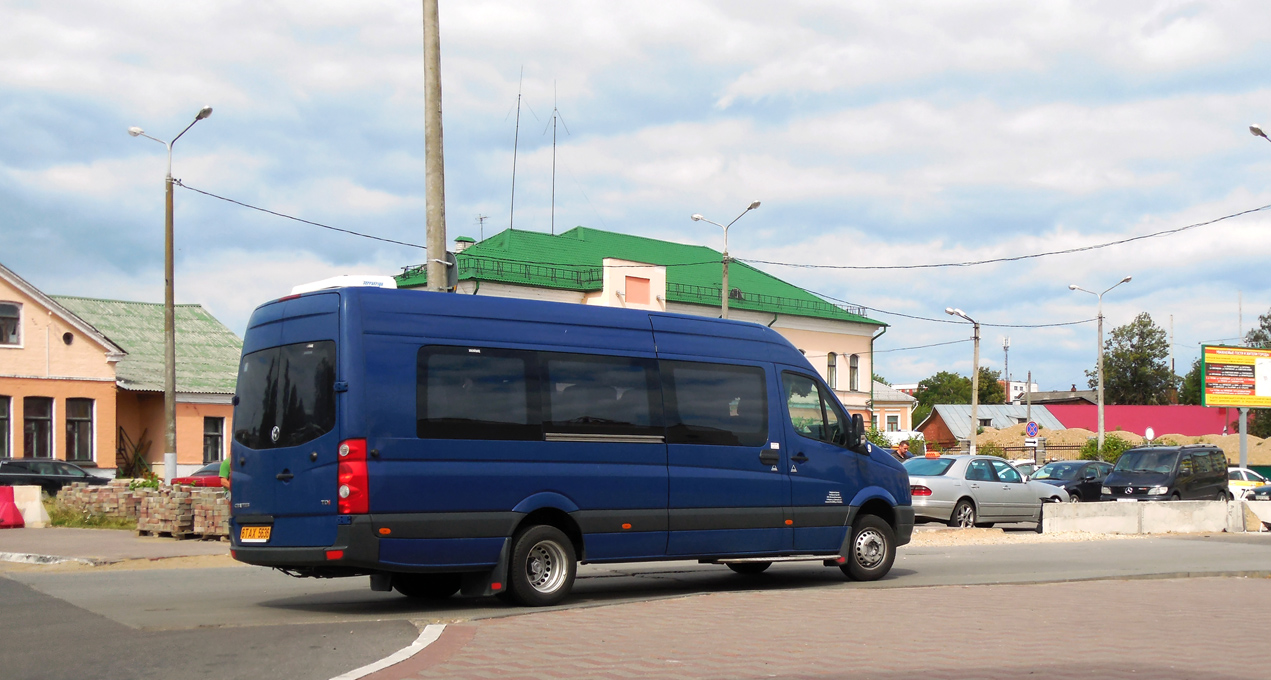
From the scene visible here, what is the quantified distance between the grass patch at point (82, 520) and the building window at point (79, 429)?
14.8 metres

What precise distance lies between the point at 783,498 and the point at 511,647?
5.10m

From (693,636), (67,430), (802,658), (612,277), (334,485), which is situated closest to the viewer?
(802,658)

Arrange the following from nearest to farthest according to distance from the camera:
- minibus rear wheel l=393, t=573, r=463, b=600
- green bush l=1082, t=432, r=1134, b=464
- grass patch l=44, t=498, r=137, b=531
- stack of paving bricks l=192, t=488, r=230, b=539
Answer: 1. minibus rear wheel l=393, t=573, r=463, b=600
2. stack of paving bricks l=192, t=488, r=230, b=539
3. grass patch l=44, t=498, r=137, b=531
4. green bush l=1082, t=432, r=1134, b=464

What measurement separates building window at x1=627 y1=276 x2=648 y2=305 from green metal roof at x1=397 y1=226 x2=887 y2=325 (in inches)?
53.5

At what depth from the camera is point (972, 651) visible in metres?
8.03

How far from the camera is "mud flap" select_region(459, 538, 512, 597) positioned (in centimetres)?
1040

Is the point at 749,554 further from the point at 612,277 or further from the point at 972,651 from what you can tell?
the point at 612,277

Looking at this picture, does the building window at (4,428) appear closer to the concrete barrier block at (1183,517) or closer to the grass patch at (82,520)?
the grass patch at (82,520)

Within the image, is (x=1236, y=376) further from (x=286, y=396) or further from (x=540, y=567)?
(x=286, y=396)

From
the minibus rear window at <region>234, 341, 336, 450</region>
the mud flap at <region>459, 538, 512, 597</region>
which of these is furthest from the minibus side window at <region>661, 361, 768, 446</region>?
the minibus rear window at <region>234, 341, 336, 450</region>

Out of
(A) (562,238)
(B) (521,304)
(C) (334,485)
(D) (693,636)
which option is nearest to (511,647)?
(D) (693,636)

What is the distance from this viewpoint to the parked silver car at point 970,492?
2231 centimetres

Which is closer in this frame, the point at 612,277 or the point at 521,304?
the point at 521,304

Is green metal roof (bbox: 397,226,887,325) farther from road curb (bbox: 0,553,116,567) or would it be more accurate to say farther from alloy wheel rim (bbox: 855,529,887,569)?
alloy wheel rim (bbox: 855,529,887,569)
